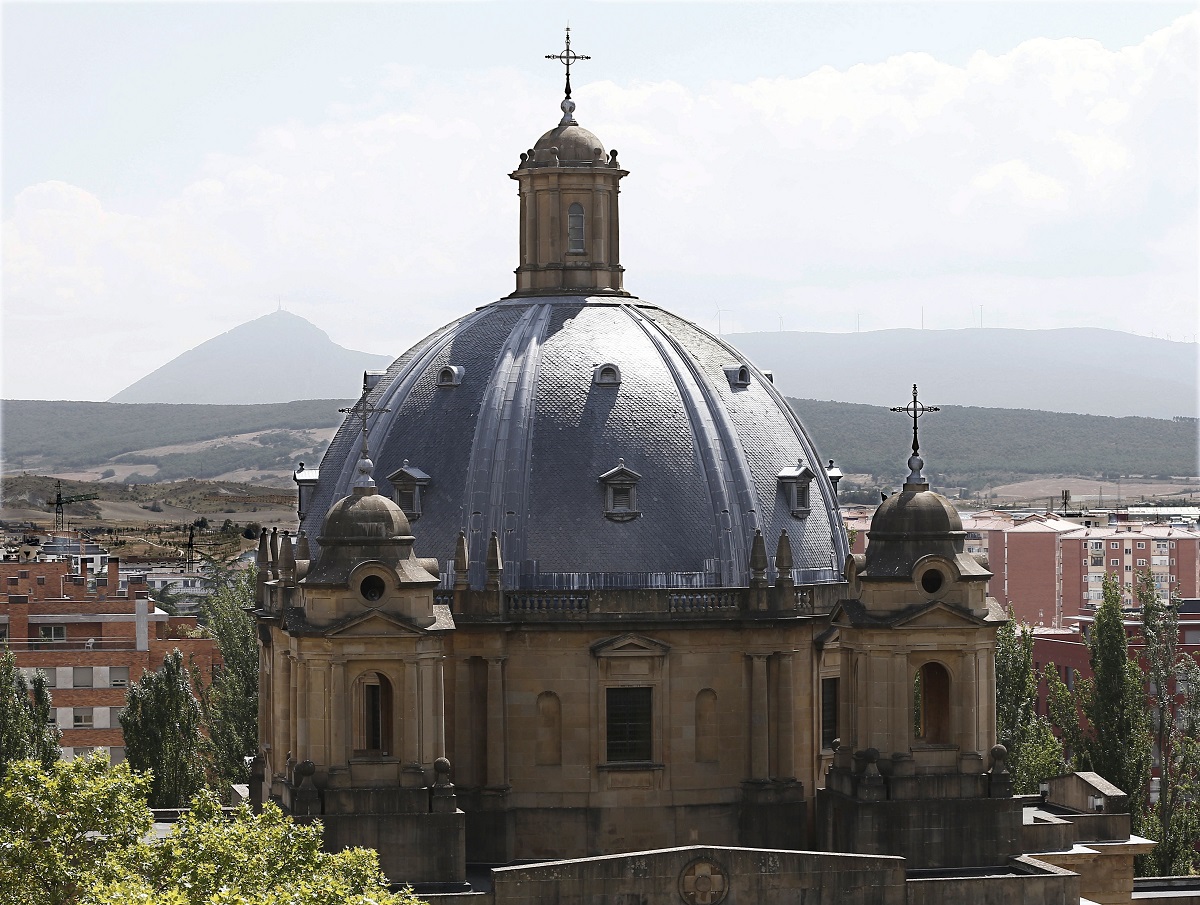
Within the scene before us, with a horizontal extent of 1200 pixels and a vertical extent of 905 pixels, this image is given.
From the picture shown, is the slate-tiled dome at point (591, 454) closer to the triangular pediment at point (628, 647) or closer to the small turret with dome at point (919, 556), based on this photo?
the triangular pediment at point (628, 647)

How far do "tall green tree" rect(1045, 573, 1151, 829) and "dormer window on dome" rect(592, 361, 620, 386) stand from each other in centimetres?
2946

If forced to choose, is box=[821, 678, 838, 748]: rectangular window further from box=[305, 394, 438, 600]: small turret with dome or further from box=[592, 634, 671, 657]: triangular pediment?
box=[305, 394, 438, 600]: small turret with dome

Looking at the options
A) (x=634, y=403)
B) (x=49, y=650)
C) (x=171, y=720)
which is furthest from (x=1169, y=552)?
(x=634, y=403)

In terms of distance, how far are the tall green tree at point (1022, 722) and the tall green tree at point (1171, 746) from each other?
4196 mm

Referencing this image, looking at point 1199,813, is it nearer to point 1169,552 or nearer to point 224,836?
point 224,836

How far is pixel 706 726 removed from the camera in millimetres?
62188

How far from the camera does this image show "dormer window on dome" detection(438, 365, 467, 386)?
65875mm

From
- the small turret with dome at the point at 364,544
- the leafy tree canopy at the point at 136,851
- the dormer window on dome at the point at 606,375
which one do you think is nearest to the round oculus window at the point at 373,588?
the small turret with dome at the point at 364,544

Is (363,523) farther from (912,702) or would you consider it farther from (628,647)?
(912,702)

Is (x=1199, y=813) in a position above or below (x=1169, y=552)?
below

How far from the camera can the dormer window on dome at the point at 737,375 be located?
67.1 metres

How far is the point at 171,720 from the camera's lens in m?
86.9

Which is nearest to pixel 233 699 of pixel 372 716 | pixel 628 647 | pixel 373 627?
pixel 372 716

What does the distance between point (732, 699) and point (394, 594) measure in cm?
1029
